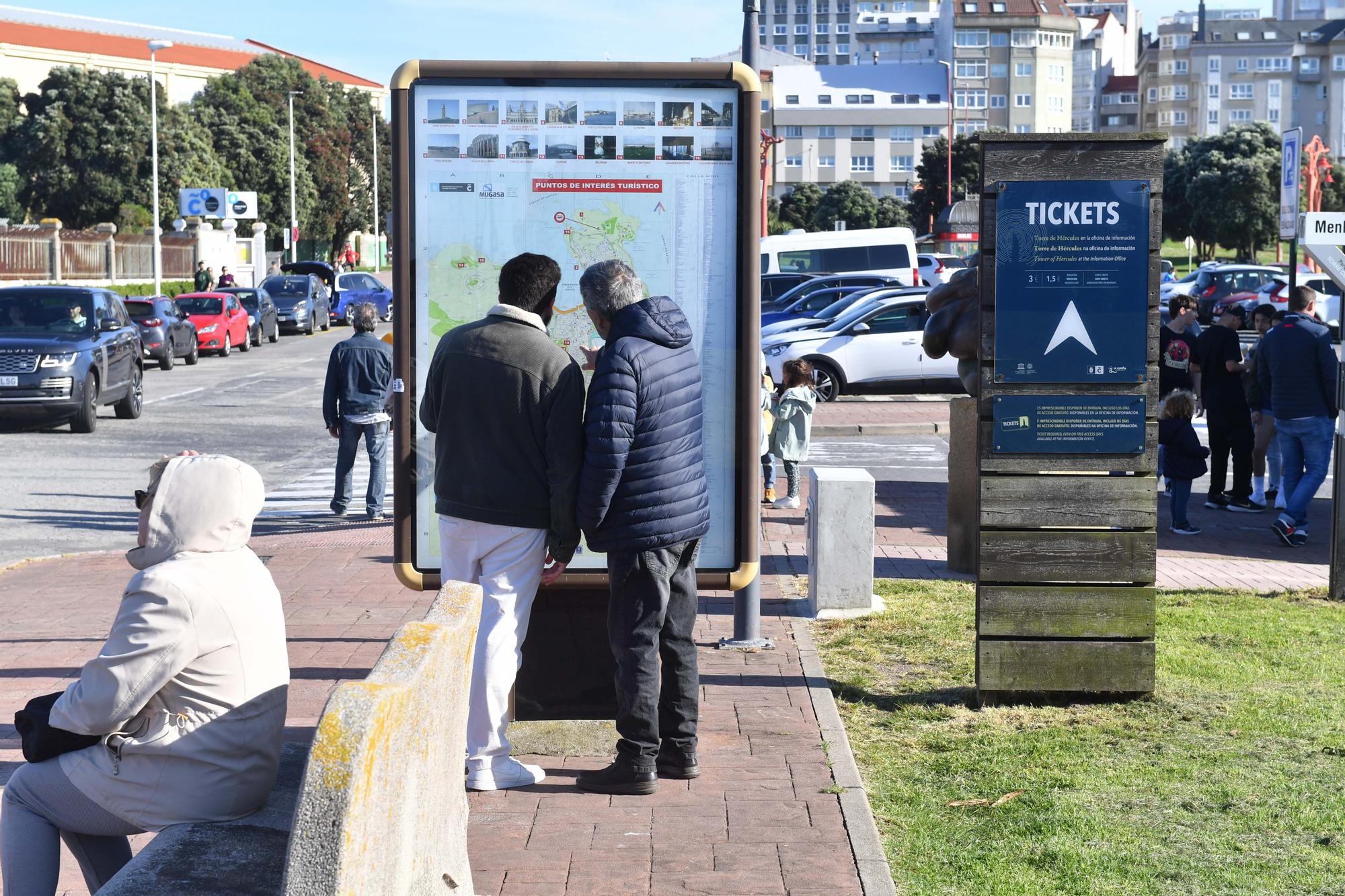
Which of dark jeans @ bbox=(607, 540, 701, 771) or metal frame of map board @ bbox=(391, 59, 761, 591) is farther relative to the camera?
metal frame of map board @ bbox=(391, 59, 761, 591)

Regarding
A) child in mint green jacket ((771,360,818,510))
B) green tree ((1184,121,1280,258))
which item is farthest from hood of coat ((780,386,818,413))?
green tree ((1184,121,1280,258))

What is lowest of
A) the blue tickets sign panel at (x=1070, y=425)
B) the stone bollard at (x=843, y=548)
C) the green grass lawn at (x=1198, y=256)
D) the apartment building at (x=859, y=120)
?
the stone bollard at (x=843, y=548)

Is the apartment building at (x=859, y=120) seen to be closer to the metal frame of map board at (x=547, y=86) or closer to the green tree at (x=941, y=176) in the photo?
the green tree at (x=941, y=176)

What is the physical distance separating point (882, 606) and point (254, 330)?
1311 inches

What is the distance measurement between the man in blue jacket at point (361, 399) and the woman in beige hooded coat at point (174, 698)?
29.2ft

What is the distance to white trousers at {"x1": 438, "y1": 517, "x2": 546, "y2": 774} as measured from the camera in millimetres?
5453

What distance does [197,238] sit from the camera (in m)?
61.2

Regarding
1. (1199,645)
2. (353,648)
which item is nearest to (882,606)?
(1199,645)

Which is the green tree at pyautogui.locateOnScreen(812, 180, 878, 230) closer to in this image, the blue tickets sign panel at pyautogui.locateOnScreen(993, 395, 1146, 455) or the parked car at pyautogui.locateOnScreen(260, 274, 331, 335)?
the parked car at pyautogui.locateOnScreen(260, 274, 331, 335)

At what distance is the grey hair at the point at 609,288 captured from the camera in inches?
212

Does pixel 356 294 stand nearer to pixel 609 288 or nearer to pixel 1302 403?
pixel 1302 403

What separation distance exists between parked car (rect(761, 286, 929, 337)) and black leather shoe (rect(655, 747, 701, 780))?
19.2 metres

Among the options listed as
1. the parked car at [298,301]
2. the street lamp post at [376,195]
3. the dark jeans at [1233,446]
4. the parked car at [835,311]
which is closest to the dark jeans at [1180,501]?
the dark jeans at [1233,446]

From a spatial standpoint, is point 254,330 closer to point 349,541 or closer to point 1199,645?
point 349,541
